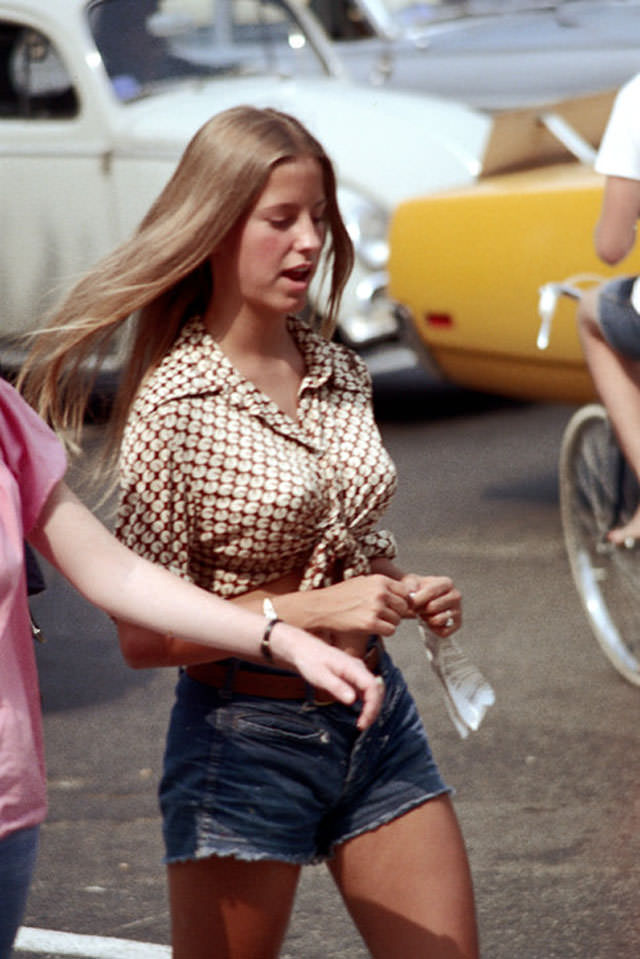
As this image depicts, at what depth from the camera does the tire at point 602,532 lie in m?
5.82

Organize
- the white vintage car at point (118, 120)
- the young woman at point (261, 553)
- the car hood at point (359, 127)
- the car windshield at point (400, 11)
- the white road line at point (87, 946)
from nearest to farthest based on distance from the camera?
the young woman at point (261, 553), the white road line at point (87, 946), the car hood at point (359, 127), the white vintage car at point (118, 120), the car windshield at point (400, 11)

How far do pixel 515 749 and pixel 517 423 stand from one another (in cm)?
482

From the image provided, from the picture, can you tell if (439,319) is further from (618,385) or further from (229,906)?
(229,906)

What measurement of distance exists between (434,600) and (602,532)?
3090 millimetres

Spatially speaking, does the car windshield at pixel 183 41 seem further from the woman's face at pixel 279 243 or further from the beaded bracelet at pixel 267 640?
the beaded bracelet at pixel 267 640

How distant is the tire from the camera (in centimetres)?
582

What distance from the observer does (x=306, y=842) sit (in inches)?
116

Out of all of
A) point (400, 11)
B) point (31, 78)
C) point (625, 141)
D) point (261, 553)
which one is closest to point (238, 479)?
point (261, 553)

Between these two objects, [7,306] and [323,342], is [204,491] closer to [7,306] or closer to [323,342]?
[323,342]

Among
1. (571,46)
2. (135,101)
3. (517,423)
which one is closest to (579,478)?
(517,423)

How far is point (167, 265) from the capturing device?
119 inches

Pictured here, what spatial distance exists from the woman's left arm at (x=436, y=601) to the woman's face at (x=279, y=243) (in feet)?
1.55

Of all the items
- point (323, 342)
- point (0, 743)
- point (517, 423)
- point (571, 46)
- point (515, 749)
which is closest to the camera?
point (0, 743)

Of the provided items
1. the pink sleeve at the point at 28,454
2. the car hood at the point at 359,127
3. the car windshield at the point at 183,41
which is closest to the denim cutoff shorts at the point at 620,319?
the pink sleeve at the point at 28,454
